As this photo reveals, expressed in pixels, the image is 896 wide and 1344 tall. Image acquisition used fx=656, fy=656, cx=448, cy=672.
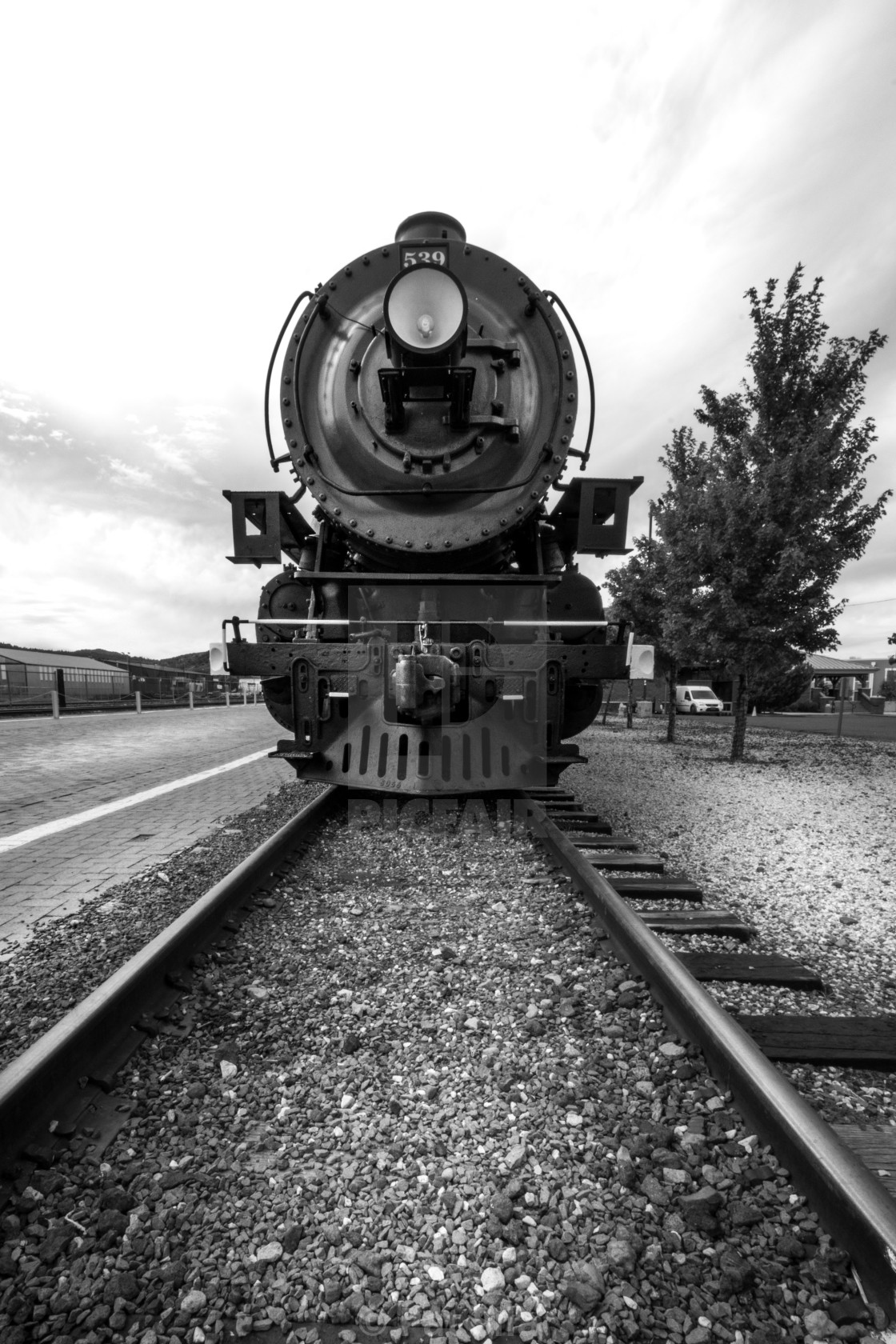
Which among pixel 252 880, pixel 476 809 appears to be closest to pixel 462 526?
pixel 476 809

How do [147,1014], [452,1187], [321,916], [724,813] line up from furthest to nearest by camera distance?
[724,813] → [321,916] → [147,1014] → [452,1187]

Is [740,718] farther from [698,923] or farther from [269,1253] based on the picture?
[269,1253]

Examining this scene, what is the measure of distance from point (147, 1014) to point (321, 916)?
97cm

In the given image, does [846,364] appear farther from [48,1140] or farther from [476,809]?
→ [48,1140]

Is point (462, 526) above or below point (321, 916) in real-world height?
above

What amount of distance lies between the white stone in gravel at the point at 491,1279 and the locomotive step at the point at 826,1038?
3.44 ft

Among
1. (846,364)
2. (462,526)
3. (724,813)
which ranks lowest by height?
(724,813)

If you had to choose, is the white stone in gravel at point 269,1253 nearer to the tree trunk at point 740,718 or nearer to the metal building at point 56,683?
the tree trunk at point 740,718

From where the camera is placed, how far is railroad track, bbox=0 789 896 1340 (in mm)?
1188

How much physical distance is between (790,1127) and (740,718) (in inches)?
377

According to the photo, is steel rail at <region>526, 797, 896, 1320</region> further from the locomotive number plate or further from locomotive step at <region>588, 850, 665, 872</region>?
the locomotive number plate

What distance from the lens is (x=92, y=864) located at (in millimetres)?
4016

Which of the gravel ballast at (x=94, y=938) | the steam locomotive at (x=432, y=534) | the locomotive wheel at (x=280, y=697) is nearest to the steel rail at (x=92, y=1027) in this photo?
the gravel ballast at (x=94, y=938)

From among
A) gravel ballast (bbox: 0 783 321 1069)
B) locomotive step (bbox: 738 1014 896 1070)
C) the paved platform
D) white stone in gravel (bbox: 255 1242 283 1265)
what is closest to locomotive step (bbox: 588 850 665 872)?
locomotive step (bbox: 738 1014 896 1070)
